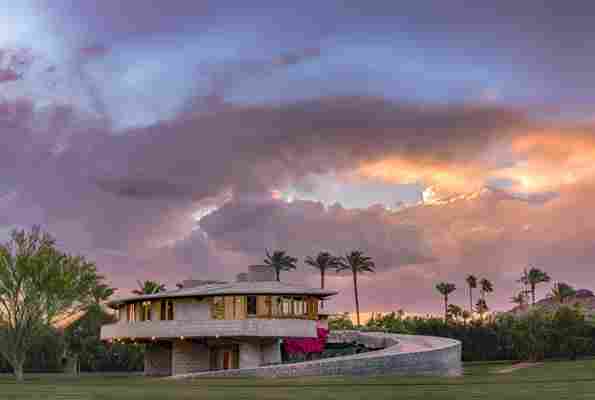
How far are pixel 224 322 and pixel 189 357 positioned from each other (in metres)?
8.76

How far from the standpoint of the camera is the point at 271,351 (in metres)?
64.6

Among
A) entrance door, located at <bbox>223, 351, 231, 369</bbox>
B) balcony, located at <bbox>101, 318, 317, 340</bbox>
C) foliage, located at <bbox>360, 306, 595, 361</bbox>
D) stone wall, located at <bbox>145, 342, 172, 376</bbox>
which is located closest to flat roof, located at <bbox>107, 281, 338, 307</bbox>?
balcony, located at <bbox>101, 318, 317, 340</bbox>

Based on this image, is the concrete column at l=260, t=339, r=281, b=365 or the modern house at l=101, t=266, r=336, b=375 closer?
the modern house at l=101, t=266, r=336, b=375

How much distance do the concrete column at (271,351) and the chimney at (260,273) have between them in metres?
10.4

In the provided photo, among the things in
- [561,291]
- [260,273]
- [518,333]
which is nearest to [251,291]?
[260,273]

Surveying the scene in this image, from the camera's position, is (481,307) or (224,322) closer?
(224,322)

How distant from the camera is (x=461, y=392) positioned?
32469 millimetres

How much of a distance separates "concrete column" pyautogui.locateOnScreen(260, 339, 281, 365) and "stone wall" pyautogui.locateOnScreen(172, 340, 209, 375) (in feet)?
23.2

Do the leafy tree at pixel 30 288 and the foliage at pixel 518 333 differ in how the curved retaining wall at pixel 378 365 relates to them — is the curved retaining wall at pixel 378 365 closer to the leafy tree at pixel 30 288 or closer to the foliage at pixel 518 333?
the leafy tree at pixel 30 288

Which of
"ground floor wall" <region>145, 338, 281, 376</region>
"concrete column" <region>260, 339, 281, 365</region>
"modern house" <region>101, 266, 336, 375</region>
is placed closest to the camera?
"modern house" <region>101, 266, 336, 375</region>

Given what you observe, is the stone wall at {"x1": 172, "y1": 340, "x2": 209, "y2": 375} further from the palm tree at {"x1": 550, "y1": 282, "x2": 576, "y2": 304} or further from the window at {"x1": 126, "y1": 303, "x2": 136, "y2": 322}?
the palm tree at {"x1": 550, "y1": 282, "x2": 576, "y2": 304}

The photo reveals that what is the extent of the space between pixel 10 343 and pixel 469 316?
99.8 metres

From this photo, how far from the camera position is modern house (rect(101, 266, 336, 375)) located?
62531 mm

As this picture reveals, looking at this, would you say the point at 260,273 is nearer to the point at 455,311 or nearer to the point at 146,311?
the point at 146,311
